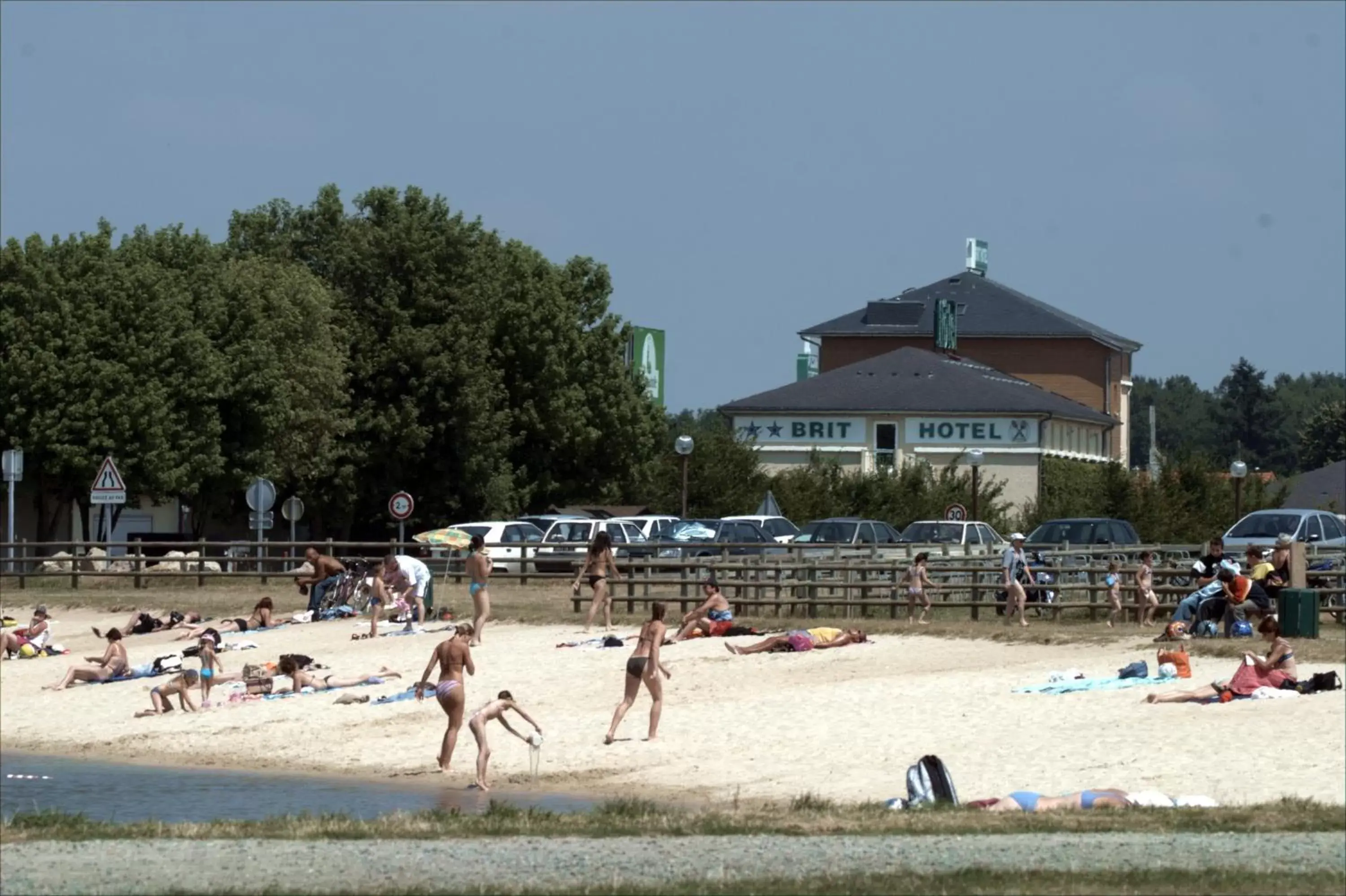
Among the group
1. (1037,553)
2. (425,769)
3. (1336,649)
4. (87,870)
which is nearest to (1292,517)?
(1037,553)

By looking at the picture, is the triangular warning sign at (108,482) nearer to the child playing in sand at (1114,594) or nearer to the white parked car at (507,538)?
the white parked car at (507,538)

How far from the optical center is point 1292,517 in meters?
40.2

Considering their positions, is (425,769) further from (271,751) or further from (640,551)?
(640,551)

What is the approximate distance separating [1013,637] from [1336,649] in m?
4.79

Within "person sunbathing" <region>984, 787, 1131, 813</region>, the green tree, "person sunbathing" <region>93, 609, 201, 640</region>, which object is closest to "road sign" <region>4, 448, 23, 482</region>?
"person sunbathing" <region>93, 609, 201, 640</region>

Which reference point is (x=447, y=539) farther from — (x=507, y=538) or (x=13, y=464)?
(x=13, y=464)

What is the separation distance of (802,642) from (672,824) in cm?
1477

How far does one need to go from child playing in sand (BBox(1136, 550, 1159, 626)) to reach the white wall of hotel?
5365 centimetres

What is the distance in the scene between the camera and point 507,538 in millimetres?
47125

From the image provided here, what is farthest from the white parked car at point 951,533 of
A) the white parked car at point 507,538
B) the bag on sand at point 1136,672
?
the bag on sand at point 1136,672

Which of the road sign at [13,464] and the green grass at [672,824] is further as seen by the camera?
the road sign at [13,464]

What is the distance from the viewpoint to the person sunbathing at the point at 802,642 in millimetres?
30125

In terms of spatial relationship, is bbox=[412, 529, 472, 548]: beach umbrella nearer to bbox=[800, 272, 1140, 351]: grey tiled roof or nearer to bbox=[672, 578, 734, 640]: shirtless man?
bbox=[672, 578, 734, 640]: shirtless man

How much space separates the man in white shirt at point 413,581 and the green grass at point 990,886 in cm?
2280
